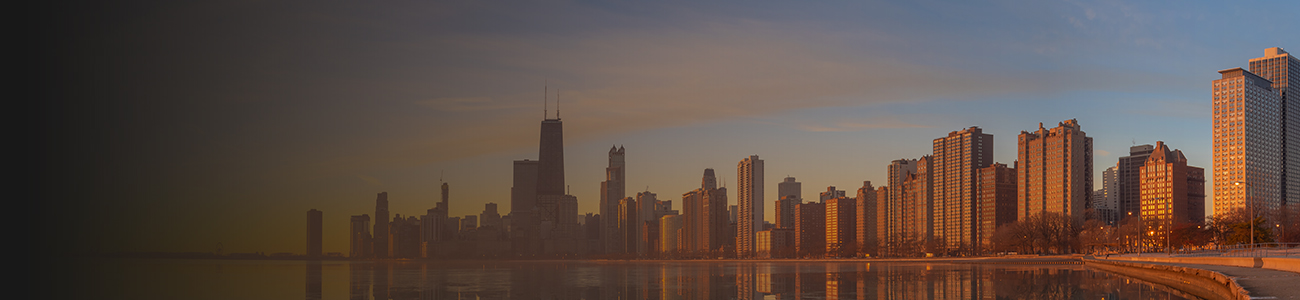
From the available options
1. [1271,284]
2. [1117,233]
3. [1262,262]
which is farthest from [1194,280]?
[1117,233]

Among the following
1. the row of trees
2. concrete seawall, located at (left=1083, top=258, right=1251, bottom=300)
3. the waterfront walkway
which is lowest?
the row of trees

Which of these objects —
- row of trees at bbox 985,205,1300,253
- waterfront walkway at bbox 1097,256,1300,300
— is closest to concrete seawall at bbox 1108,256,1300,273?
waterfront walkway at bbox 1097,256,1300,300

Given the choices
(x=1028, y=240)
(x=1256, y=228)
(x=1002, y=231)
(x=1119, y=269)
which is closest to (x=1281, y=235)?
(x=1256, y=228)

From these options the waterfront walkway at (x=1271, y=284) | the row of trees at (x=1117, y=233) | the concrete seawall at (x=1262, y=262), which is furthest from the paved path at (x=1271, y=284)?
the row of trees at (x=1117, y=233)

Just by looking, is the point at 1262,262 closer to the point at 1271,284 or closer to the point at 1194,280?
the point at 1194,280

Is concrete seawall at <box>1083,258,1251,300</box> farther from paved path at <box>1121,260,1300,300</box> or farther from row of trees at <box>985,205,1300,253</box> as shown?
row of trees at <box>985,205,1300,253</box>

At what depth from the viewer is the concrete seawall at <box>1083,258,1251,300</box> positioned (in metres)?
38.4

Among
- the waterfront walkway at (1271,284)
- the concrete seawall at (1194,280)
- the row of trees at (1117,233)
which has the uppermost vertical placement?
the waterfront walkway at (1271,284)

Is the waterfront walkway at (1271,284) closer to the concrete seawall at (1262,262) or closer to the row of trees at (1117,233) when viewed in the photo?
the concrete seawall at (1262,262)

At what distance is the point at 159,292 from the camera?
65750 mm

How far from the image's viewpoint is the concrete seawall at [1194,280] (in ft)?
126

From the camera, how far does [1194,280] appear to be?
51688 mm

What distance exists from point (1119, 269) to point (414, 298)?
55956 millimetres

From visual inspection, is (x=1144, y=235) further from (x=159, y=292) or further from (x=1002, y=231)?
(x=159, y=292)
